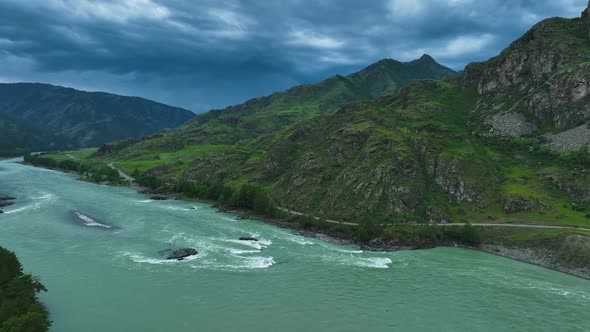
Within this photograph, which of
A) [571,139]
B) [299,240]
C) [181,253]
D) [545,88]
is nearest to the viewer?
[181,253]

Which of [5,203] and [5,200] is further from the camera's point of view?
[5,200]

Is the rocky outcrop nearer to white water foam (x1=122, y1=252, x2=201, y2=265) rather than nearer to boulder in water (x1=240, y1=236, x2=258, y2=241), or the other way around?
boulder in water (x1=240, y1=236, x2=258, y2=241)

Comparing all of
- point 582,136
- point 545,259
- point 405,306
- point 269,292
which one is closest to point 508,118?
point 582,136

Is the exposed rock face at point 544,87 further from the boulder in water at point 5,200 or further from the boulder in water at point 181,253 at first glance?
the boulder in water at point 5,200

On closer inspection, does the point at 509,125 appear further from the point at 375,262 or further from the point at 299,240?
the point at 299,240

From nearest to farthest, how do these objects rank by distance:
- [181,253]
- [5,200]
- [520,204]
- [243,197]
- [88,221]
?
[181,253] → [88,221] → [520,204] → [5,200] → [243,197]

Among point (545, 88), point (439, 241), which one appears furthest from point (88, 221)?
point (545, 88)
